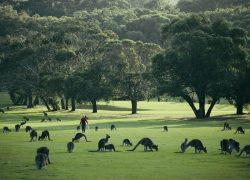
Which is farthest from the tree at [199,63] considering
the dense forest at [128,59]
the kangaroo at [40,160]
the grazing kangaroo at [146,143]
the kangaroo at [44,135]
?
the kangaroo at [40,160]

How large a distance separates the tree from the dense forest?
5.3 inches

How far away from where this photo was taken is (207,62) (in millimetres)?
74875

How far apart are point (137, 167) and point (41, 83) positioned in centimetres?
7586

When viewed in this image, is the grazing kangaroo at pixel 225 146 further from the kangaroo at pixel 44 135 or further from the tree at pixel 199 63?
the tree at pixel 199 63

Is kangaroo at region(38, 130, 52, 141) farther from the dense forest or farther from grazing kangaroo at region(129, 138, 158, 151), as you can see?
the dense forest

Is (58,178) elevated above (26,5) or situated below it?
below

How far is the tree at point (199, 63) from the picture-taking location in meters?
74.6

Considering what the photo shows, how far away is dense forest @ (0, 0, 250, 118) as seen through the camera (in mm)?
75438

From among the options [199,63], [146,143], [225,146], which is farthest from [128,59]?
[225,146]

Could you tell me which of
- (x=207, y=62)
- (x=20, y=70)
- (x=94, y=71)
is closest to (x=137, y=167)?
(x=207, y=62)

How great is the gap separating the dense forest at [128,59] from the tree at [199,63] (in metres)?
0.13

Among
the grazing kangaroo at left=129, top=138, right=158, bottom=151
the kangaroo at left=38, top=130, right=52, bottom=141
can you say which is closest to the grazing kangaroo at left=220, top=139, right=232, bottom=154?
the grazing kangaroo at left=129, top=138, right=158, bottom=151

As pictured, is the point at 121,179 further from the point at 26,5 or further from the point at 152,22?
the point at 26,5

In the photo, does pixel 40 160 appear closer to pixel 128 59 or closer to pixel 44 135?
pixel 44 135
